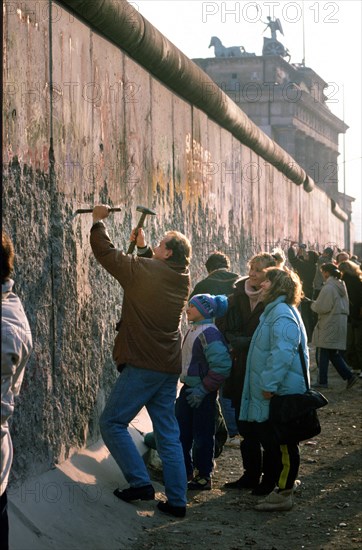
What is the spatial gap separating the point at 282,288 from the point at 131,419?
123 cm

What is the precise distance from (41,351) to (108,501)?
97 cm

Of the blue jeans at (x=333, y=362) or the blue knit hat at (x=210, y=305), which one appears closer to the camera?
the blue knit hat at (x=210, y=305)

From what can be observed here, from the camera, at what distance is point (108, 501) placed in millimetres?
6133

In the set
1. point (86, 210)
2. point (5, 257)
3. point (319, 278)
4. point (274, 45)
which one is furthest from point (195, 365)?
point (274, 45)

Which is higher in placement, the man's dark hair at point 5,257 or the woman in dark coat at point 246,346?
the man's dark hair at point 5,257

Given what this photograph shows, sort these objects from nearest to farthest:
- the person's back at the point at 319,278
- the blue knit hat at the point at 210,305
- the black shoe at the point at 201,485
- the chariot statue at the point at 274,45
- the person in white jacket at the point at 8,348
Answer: the person in white jacket at the point at 8,348, the blue knit hat at the point at 210,305, the black shoe at the point at 201,485, the person's back at the point at 319,278, the chariot statue at the point at 274,45

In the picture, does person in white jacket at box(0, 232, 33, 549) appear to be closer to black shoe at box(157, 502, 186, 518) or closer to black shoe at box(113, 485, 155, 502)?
black shoe at box(113, 485, 155, 502)

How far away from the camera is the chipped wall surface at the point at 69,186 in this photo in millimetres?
5613

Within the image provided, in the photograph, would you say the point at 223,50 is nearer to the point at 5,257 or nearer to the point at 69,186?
the point at 69,186

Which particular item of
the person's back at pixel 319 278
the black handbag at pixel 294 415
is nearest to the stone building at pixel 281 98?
the person's back at pixel 319 278

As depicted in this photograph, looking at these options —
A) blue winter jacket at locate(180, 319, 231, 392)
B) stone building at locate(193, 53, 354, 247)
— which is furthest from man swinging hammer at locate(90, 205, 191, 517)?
stone building at locate(193, 53, 354, 247)

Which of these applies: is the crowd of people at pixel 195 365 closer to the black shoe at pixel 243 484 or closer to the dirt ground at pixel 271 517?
the black shoe at pixel 243 484

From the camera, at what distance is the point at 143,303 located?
6195 mm

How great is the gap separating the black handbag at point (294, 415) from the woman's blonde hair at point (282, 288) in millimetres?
581
